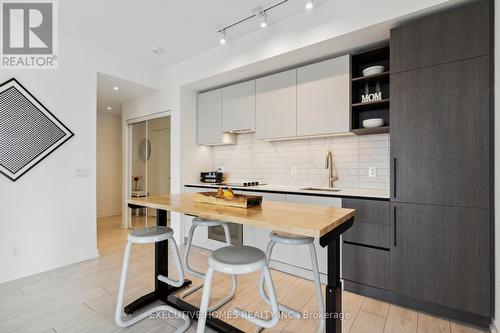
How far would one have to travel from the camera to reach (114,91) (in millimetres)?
3996

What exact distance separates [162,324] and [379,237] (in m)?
1.89

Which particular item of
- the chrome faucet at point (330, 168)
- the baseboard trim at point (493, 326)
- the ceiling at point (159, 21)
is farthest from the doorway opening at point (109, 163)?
the baseboard trim at point (493, 326)

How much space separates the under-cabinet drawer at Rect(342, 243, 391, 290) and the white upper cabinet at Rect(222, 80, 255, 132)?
75.2 inches

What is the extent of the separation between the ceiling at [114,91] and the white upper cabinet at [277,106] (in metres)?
1.91

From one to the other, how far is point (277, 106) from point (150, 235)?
6.80 feet

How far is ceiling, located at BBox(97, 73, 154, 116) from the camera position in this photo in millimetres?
3504

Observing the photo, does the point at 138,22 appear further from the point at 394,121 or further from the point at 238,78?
the point at 394,121

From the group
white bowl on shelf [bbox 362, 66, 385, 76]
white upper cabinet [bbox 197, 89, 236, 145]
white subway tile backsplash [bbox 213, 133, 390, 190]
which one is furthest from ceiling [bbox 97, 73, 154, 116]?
white bowl on shelf [bbox 362, 66, 385, 76]

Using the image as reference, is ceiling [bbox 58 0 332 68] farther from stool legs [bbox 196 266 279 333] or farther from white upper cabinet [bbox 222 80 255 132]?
stool legs [bbox 196 266 279 333]

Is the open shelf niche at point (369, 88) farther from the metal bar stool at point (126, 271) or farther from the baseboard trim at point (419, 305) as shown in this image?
the metal bar stool at point (126, 271)

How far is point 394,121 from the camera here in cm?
212

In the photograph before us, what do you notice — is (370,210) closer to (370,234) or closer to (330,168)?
(370,234)

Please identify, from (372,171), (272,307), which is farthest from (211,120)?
(272,307)

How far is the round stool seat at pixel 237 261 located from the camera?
4.13ft
